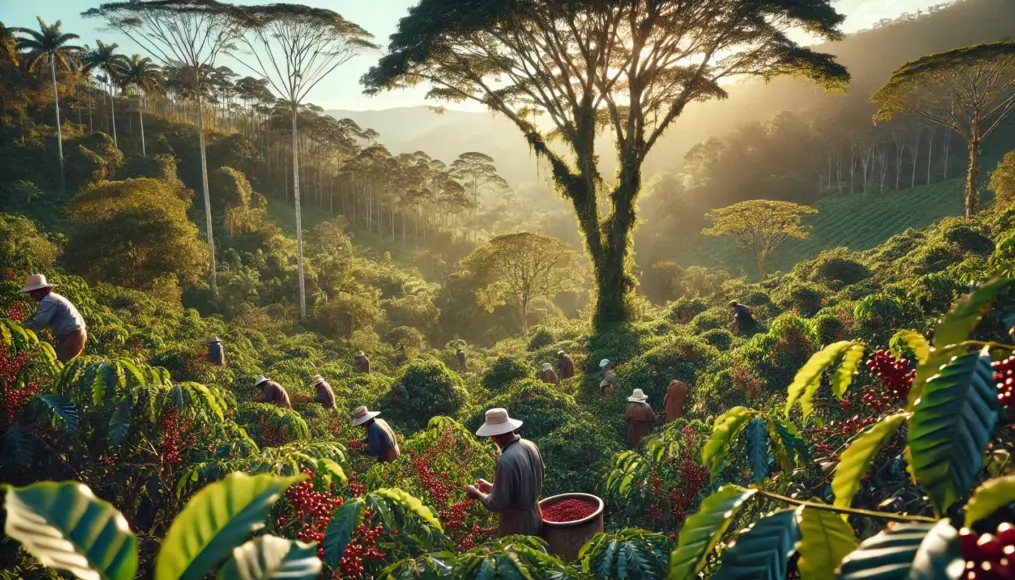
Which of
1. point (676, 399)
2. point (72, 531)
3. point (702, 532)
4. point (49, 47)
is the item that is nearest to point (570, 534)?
point (702, 532)

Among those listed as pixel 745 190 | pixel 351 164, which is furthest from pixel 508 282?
pixel 745 190

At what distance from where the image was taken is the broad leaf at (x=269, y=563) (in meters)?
0.76

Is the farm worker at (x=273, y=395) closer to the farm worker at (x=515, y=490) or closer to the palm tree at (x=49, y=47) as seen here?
the farm worker at (x=515, y=490)

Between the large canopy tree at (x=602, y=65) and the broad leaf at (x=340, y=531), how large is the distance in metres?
15.6

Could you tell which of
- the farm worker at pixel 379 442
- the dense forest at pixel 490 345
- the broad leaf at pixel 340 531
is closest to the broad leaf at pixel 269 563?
the dense forest at pixel 490 345

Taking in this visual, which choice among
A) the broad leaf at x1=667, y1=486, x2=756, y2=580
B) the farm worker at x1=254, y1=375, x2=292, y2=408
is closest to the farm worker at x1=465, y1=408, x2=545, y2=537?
the broad leaf at x1=667, y1=486, x2=756, y2=580

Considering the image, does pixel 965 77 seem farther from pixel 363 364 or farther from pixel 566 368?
pixel 363 364

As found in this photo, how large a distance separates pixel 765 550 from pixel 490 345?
32.5m

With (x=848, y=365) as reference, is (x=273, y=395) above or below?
below

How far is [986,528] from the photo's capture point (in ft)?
3.79

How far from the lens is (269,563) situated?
30.7 inches

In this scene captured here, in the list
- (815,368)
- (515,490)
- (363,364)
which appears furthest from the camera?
(363,364)

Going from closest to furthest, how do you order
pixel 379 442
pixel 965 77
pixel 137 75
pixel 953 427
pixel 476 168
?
pixel 953 427 < pixel 379 442 < pixel 965 77 < pixel 137 75 < pixel 476 168

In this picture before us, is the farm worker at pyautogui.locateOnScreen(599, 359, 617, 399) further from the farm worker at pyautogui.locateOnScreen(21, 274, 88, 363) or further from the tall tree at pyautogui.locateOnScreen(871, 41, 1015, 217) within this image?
the tall tree at pyautogui.locateOnScreen(871, 41, 1015, 217)
